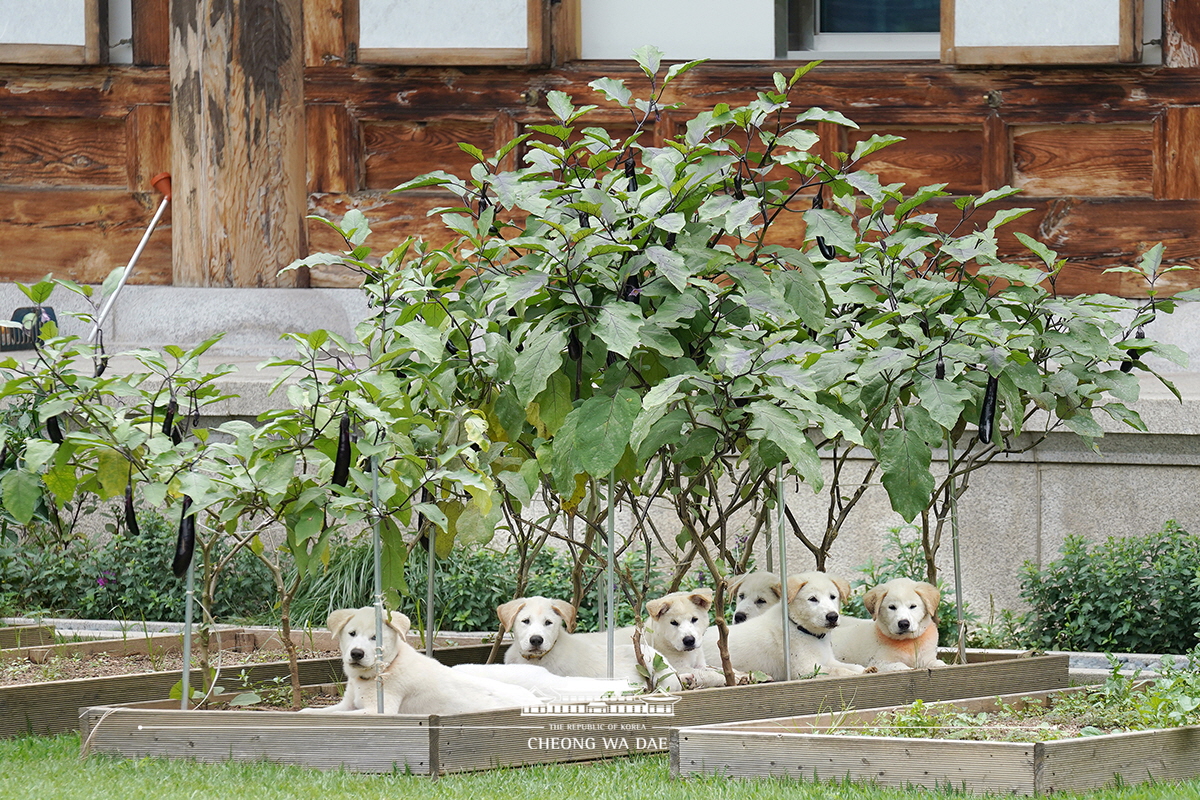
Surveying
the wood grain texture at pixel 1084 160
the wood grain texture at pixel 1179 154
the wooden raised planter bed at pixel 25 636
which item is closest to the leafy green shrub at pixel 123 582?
the wooden raised planter bed at pixel 25 636

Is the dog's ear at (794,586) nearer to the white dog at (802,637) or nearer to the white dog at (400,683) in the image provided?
the white dog at (802,637)

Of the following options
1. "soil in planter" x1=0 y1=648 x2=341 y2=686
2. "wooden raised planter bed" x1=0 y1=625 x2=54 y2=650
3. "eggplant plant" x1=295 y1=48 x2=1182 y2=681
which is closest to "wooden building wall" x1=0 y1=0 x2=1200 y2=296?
"wooden raised planter bed" x1=0 y1=625 x2=54 y2=650

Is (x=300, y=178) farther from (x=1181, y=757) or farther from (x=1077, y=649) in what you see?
(x=1181, y=757)

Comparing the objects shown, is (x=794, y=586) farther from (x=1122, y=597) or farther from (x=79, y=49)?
(x=79, y=49)

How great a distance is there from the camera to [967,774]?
12.6ft

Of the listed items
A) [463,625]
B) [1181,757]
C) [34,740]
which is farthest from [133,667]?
[1181,757]

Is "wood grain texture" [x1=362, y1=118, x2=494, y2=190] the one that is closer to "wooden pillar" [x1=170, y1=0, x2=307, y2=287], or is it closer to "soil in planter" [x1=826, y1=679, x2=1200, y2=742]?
"wooden pillar" [x1=170, y1=0, x2=307, y2=287]

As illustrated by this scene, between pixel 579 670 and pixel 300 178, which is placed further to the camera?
pixel 300 178

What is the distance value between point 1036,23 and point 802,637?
15.8 feet

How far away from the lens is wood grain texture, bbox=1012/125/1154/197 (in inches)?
339

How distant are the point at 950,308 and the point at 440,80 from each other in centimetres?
493

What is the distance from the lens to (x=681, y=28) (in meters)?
9.34

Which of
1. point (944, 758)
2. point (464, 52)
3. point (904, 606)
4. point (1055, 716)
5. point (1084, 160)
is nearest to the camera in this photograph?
point (944, 758)

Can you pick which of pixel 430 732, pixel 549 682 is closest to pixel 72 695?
pixel 430 732
